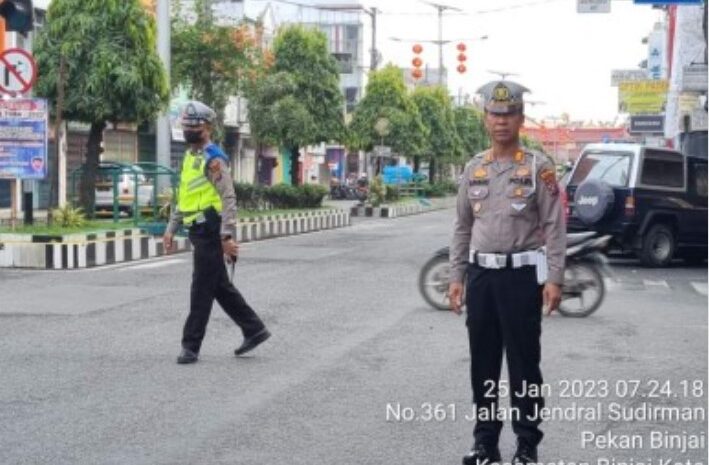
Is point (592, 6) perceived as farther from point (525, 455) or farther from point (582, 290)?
point (525, 455)

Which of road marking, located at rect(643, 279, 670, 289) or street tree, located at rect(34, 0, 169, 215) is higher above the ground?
street tree, located at rect(34, 0, 169, 215)

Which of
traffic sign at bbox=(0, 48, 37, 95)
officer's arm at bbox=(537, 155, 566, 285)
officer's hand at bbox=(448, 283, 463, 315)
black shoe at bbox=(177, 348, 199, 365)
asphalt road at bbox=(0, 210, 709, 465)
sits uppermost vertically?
traffic sign at bbox=(0, 48, 37, 95)

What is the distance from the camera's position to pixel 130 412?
25.2ft

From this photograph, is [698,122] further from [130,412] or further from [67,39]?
[130,412]

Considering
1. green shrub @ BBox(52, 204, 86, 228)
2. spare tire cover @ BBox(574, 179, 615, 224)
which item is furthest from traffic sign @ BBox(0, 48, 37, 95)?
spare tire cover @ BBox(574, 179, 615, 224)

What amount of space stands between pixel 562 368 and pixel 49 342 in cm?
416

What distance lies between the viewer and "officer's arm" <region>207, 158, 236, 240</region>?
31.4ft

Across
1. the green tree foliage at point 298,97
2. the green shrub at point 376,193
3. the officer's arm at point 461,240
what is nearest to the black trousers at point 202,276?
the officer's arm at point 461,240

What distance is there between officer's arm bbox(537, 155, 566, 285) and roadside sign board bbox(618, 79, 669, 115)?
145 ft

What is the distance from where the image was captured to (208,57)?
3300cm

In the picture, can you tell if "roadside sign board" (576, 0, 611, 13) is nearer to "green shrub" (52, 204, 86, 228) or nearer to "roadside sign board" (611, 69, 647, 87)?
"green shrub" (52, 204, 86, 228)

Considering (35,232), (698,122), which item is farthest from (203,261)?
(698,122)

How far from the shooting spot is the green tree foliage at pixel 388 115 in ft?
189

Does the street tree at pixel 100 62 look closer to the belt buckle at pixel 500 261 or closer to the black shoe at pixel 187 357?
the black shoe at pixel 187 357
